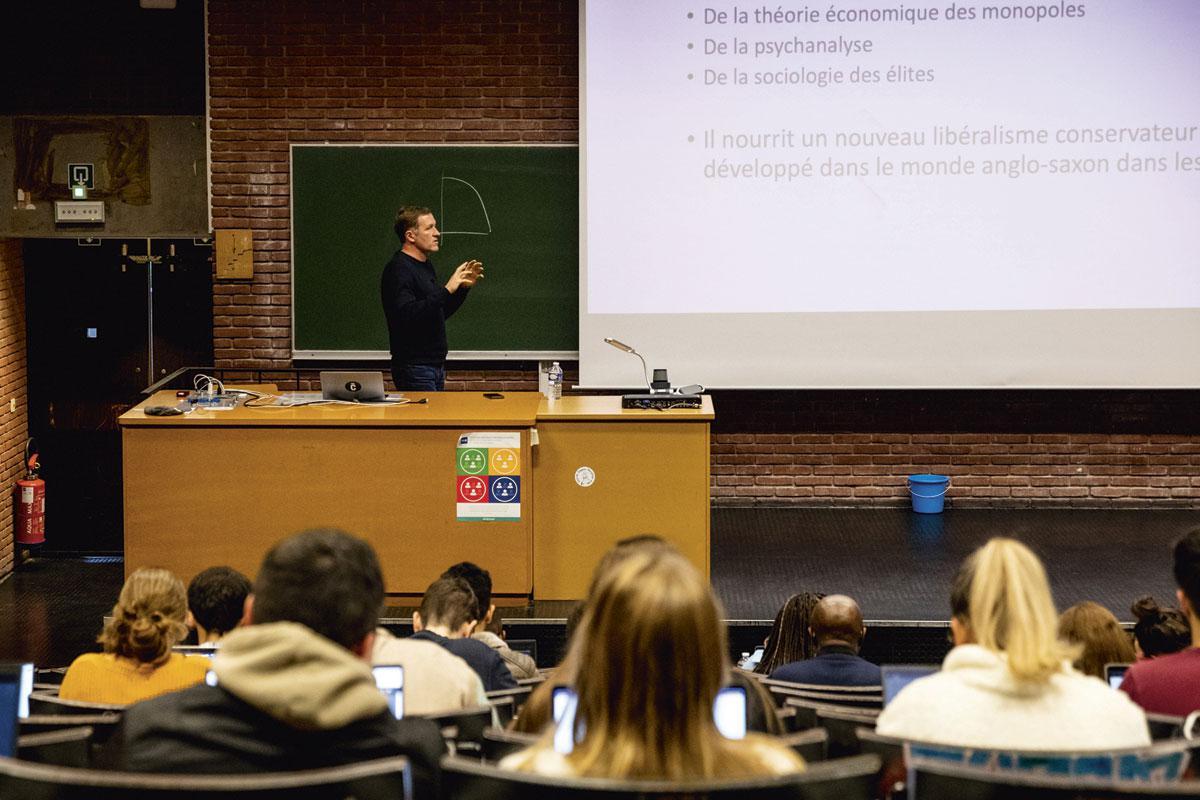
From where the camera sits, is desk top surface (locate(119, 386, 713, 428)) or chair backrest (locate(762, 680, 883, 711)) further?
desk top surface (locate(119, 386, 713, 428))

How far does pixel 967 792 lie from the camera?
182 centimetres

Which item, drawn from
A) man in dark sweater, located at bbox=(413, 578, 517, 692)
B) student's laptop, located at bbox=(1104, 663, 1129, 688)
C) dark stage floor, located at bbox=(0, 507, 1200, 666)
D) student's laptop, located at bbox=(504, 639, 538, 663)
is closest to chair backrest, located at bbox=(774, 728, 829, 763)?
student's laptop, located at bbox=(1104, 663, 1129, 688)

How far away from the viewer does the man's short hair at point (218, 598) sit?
156 inches

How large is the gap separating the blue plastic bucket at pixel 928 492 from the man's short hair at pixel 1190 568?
4.91m

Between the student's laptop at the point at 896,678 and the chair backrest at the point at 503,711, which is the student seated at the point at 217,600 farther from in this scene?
the student's laptop at the point at 896,678

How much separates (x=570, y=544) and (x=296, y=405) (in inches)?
54.3

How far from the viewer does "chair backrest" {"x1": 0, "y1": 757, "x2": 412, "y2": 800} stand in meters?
1.77

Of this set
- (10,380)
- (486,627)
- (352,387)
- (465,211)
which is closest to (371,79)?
(465,211)

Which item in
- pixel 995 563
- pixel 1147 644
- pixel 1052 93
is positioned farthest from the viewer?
pixel 1052 93

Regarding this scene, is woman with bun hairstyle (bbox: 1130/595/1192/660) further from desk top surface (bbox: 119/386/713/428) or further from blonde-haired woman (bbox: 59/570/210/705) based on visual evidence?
blonde-haired woman (bbox: 59/570/210/705)

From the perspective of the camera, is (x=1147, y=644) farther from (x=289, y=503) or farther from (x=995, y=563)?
(x=289, y=503)

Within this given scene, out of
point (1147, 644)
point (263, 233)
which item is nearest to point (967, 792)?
point (1147, 644)

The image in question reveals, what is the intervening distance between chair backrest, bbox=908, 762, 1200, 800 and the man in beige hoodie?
2.32 ft

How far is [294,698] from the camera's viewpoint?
1.87 m
